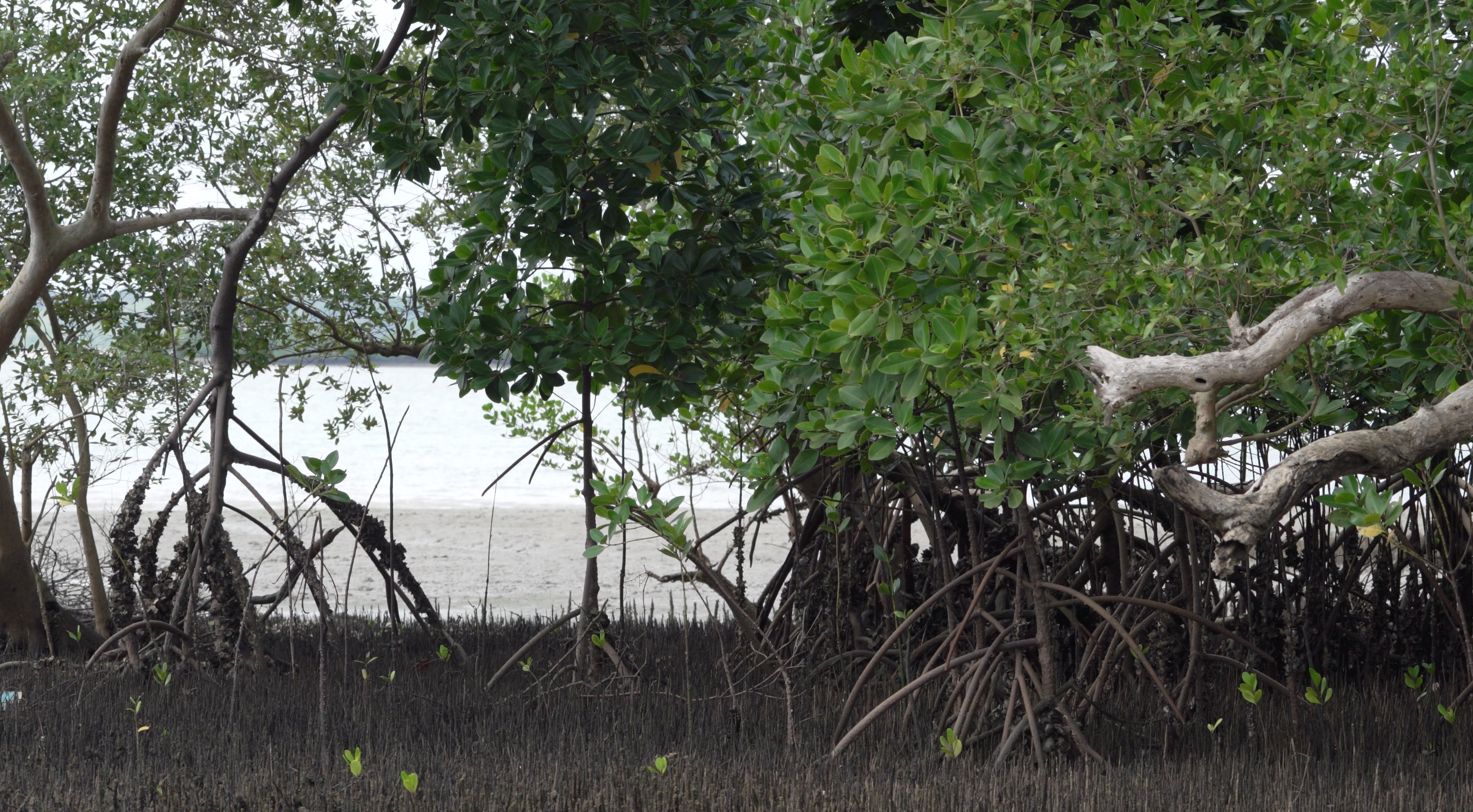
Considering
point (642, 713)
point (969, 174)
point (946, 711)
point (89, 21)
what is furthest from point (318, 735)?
point (89, 21)

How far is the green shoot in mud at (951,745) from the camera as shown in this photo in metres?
3.65

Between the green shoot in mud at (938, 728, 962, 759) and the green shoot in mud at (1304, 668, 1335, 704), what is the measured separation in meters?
1.29

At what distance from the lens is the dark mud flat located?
131 inches

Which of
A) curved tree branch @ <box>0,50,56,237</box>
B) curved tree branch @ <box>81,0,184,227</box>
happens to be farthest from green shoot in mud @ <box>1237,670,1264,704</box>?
curved tree branch @ <box>0,50,56,237</box>

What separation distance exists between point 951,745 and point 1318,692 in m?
1.81

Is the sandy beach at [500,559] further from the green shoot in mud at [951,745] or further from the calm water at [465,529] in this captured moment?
the green shoot in mud at [951,745]

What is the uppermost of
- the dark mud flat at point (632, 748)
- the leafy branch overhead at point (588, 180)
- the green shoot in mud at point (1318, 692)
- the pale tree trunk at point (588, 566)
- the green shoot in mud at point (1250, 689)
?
the leafy branch overhead at point (588, 180)

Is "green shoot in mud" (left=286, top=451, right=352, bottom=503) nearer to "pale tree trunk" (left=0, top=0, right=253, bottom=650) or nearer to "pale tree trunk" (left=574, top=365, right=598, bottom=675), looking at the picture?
"pale tree trunk" (left=574, top=365, right=598, bottom=675)

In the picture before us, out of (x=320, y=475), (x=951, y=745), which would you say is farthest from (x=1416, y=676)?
(x=320, y=475)

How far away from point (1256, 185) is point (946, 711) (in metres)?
1.87

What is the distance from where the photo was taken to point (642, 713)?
4.41 metres

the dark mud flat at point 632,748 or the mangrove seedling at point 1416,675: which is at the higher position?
the mangrove seedling at point 1416,675

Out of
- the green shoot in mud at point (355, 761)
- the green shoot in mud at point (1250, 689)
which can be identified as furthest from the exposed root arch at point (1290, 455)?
the green shoot in mud at point (355, 761)

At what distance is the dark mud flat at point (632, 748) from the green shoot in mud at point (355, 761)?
0.03m
